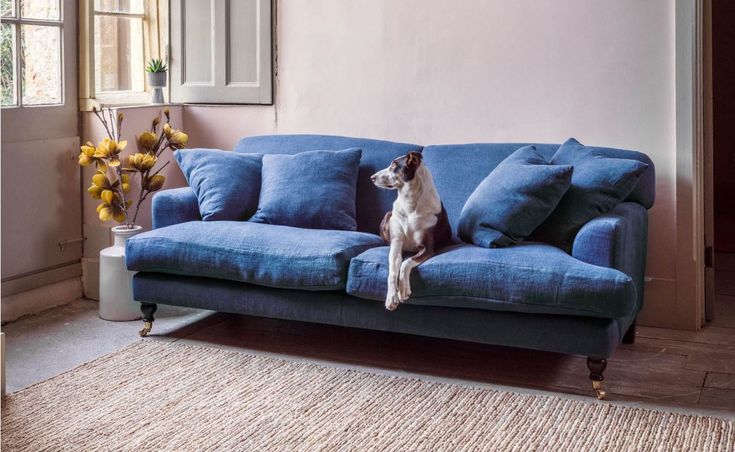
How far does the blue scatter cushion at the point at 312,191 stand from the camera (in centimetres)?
420

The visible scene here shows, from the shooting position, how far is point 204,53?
5.12 metres

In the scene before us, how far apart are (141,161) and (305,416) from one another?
1.97 metres

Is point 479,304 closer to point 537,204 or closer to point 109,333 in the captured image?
point 537,204

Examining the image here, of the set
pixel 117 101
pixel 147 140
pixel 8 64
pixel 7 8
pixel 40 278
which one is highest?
pixel 7 8

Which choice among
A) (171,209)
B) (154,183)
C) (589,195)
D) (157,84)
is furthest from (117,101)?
(589,195)

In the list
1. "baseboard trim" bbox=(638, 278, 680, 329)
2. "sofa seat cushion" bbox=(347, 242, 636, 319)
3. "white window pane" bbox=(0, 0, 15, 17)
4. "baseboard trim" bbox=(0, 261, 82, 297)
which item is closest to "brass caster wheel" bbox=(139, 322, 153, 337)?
"baseboard trim" bbox=(0, 261, 82, 297)

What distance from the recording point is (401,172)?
372 centimetres

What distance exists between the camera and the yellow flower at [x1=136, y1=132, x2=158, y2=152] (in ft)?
15.8

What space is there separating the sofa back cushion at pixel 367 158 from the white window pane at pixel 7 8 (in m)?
1.40

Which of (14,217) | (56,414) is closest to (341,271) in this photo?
(56,414)

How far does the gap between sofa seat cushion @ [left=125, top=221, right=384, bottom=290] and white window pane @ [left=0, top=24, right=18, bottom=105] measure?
3.34ft

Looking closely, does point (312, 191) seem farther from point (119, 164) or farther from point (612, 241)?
point (612, 241)

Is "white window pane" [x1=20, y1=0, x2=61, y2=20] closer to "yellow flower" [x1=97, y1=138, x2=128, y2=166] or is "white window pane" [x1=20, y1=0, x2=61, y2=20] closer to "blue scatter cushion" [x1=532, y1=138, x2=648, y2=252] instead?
"yellow flower" [x1=97, y1=138, x2=128, y2=166]

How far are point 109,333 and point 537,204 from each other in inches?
79.4
